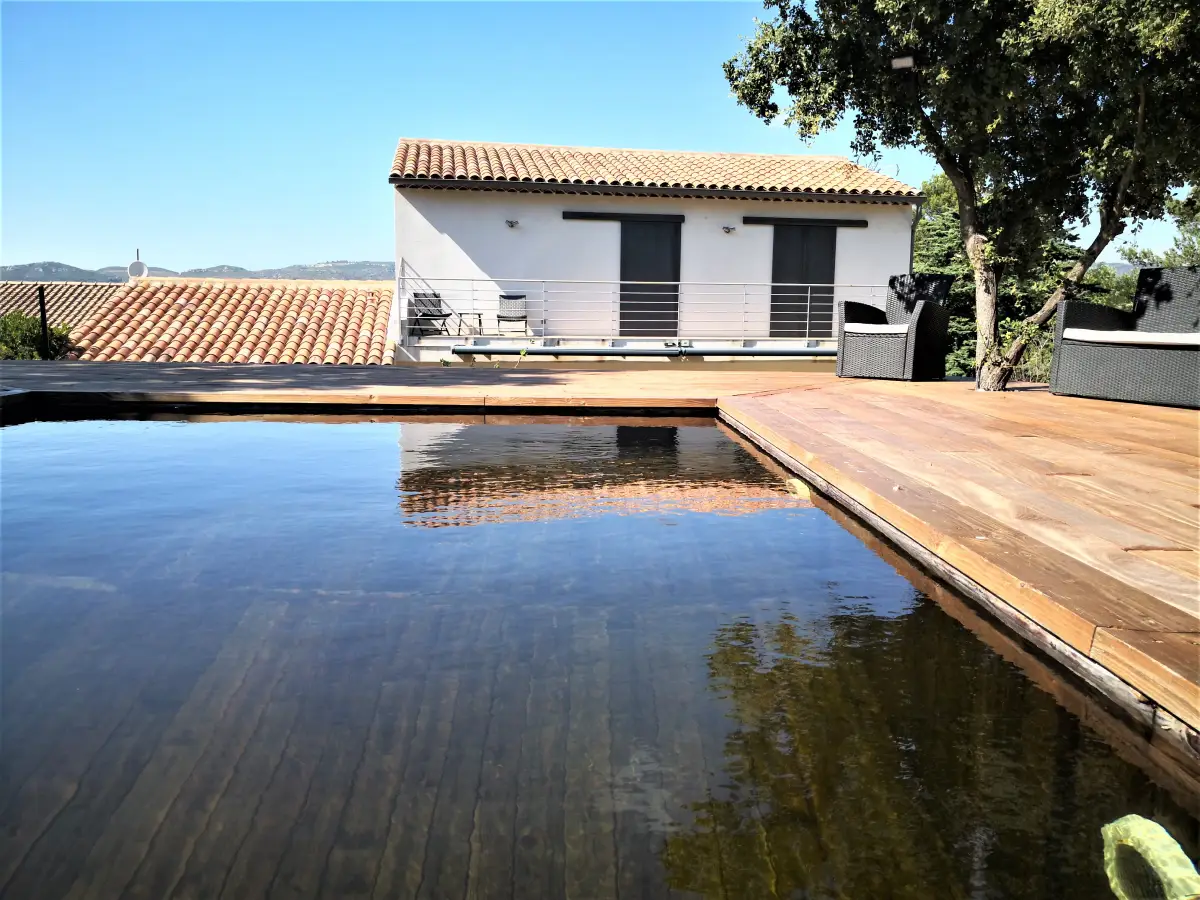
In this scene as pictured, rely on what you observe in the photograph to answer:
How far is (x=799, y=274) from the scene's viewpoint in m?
13.7

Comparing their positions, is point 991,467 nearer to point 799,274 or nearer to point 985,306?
point 985,306

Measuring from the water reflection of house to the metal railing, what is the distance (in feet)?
23.9

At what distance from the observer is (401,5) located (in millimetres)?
10234

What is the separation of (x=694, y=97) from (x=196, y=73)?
1105cm

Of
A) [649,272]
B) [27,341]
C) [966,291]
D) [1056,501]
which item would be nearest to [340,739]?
[1056,501]

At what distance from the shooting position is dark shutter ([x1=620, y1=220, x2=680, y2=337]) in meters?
13.4

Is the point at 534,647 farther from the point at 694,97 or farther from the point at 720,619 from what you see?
the point at 694,97

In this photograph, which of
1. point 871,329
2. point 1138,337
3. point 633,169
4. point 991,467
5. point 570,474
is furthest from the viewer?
point 633,169

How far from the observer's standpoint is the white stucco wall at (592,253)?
12891 mm

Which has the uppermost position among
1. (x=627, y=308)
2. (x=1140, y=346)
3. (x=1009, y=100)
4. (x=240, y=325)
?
(x=1009, y=100)

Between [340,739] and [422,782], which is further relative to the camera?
[340,739]

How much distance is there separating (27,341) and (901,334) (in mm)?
10992

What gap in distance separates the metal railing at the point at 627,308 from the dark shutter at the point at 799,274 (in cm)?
2

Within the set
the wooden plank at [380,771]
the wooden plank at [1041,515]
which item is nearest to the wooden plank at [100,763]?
the wooden plank at [380,771]
